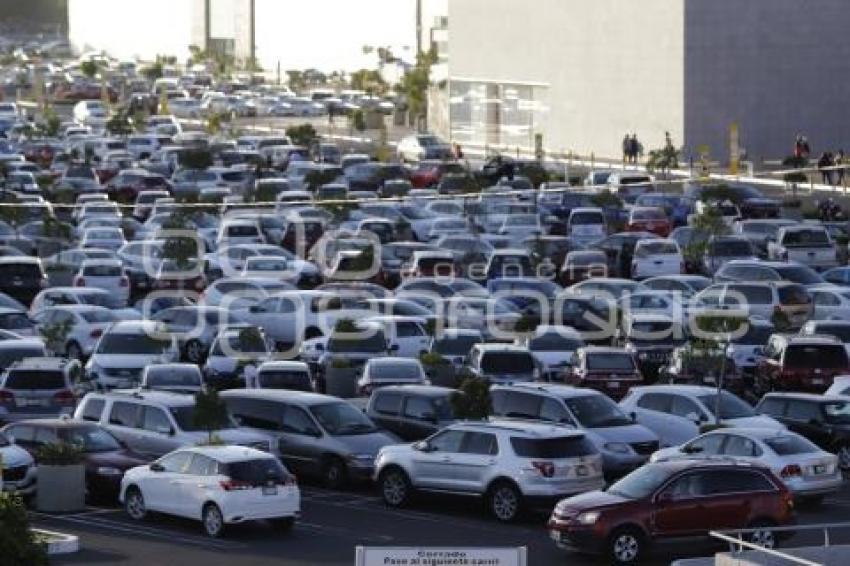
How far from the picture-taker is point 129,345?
123 feet

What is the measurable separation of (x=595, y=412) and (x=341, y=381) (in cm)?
735

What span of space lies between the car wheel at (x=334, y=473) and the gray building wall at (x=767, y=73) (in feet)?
141

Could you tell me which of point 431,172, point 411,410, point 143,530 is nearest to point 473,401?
point 411,410

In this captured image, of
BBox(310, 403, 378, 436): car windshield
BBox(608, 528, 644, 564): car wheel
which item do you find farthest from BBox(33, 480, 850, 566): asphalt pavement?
BBox(310, 403, 378, 436): car windshield

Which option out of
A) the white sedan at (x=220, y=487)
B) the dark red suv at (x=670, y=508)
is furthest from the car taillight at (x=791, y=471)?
the white sedan at (x=220, y=487)

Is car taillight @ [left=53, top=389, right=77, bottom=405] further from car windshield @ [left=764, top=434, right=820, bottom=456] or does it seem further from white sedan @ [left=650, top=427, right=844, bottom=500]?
car windshield @ [left=764, top=434, right=820, bottom=456]

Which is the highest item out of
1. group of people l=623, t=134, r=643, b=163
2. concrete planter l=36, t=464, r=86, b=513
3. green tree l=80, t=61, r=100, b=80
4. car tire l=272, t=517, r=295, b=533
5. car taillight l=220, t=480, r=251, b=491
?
green tree l=80, t=61, r=100, b=80

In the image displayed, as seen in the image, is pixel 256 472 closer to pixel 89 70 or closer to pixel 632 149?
pixel 632 149

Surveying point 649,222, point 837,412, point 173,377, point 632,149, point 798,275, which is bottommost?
point 837,412

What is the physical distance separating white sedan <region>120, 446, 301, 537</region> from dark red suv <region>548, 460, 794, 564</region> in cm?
324

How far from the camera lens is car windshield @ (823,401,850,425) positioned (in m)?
31.1

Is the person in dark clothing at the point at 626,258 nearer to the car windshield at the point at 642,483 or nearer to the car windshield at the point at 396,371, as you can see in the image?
the car windshield at the point at 396,371

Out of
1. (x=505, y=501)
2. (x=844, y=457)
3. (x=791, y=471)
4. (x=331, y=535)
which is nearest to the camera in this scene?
(x=331, y=535)

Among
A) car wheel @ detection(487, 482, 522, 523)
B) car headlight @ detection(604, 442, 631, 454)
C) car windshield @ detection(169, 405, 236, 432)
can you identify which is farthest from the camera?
car headlight @ detection(604, 442, 631, 454)
